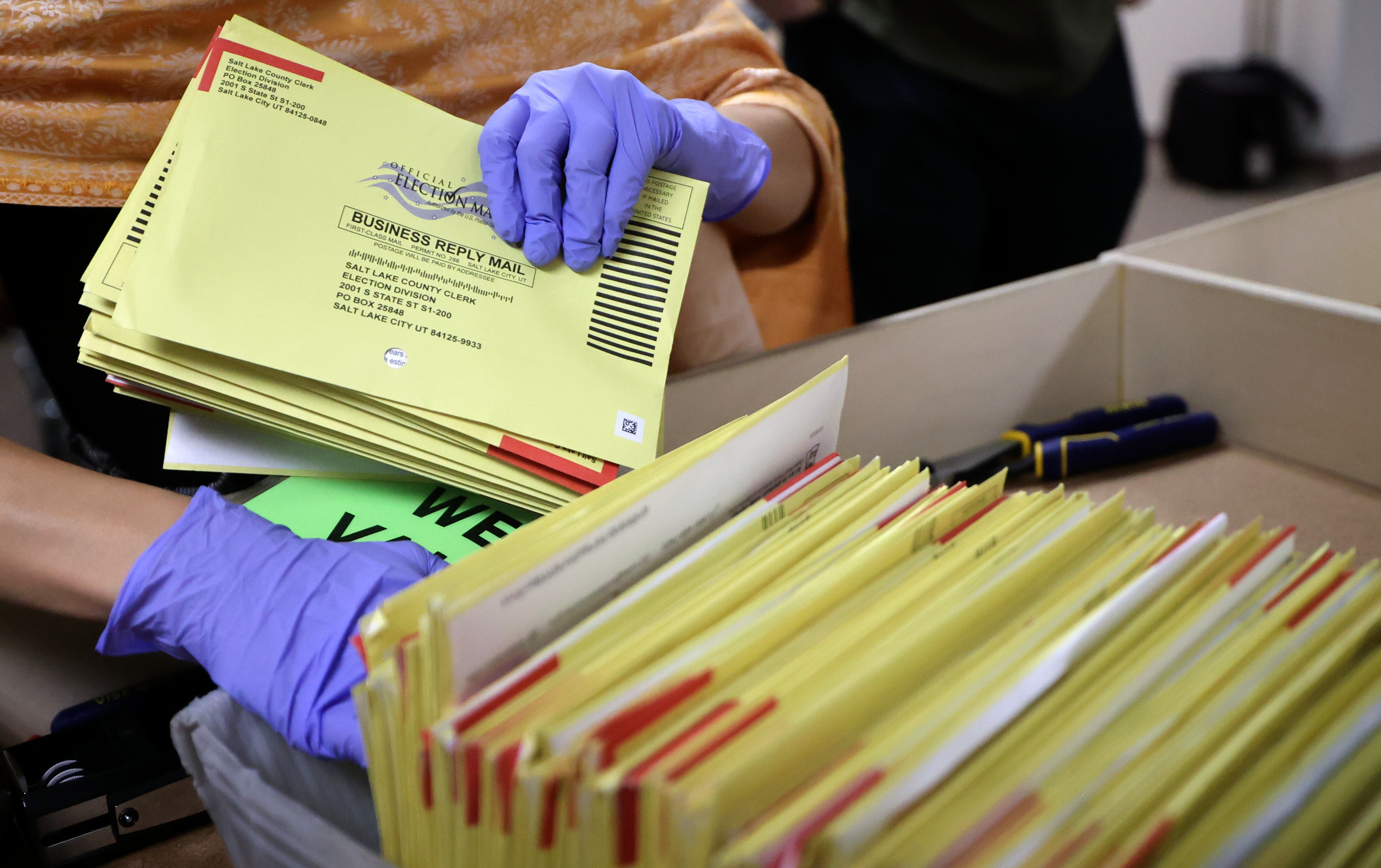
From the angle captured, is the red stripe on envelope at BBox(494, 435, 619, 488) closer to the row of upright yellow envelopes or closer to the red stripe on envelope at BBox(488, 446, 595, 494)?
the red stripe on envelope at BBox(488, 446, 595, 494)

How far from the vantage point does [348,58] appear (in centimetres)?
83

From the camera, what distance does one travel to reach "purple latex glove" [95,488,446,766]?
57 centimetres

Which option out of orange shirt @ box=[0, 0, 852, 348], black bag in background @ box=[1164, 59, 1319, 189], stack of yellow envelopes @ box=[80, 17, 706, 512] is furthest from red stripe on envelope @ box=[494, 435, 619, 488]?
black bag in background @ box=[1164, 59, 1319, 189]

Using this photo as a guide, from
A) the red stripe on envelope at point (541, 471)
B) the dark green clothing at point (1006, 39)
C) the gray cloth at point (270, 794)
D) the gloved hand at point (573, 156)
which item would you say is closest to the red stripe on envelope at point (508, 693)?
the gray cloth at point (270, 794)

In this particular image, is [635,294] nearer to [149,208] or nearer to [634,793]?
[149,208]

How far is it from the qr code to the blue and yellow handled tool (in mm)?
427

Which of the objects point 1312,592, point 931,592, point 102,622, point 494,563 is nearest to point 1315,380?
point 1312,592

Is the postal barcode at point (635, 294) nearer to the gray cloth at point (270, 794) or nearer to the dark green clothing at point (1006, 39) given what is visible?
the gray cloth at point (270, 794)

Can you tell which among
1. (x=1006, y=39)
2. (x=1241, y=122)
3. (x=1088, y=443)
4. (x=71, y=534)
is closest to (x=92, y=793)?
(x=71, y=534)

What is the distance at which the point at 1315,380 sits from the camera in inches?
41.2

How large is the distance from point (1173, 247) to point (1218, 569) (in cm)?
101

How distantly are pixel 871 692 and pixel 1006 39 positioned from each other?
1.54m

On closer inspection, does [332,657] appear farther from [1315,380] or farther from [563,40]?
[1315,380]

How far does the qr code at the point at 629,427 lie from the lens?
0.69 meters
